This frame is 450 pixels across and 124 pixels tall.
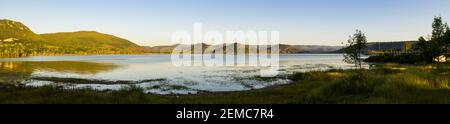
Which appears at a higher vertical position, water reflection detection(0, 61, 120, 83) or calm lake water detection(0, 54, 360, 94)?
water reflection detection(0, 61, 120, 83)

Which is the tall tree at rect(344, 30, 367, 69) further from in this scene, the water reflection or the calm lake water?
the water reflection

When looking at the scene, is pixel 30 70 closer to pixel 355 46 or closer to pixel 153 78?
pixel 153 78

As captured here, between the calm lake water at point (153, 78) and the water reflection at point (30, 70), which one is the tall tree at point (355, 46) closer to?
the calm lake water at point (153, 78)

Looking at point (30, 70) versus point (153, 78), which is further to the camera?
point (30, 70)

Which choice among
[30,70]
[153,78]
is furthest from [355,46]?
[30,70]

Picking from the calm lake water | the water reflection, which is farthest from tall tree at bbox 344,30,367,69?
the water reflection

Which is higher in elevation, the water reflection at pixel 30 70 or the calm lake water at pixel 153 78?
the water reflection at pixel 30 70

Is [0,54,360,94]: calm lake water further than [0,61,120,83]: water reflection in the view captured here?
No

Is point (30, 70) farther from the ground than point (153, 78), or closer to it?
farther from the ground

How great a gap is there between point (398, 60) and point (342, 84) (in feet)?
305

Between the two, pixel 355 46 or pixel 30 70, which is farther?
pixel 30 70

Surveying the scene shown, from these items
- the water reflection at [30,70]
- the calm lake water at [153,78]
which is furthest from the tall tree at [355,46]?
the water reflection at [30,70]
